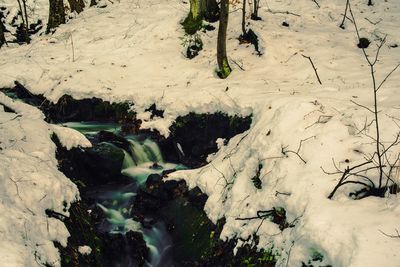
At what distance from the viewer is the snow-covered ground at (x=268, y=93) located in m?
3.73

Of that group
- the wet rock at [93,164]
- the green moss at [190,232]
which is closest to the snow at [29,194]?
the wet rock at [93,164]

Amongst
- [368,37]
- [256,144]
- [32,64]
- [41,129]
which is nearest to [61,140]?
[41,129]

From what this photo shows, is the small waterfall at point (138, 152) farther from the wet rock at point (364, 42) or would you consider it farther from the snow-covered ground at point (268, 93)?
the wet rock at point (364, 42)

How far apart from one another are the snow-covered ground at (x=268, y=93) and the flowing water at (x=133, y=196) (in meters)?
0.68

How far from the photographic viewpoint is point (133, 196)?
6777mm

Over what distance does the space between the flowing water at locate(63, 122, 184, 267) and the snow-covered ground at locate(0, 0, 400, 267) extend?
2.25 feet

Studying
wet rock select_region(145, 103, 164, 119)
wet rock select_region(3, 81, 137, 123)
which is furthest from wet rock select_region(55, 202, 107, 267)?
wet rock select_region(3, 81, 137, 123)

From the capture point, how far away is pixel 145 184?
6770mm

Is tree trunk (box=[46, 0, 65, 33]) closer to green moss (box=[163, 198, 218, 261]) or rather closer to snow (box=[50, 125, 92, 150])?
snow (box=[50, 125, 92, 150])

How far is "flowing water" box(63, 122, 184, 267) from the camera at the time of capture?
18.7ft

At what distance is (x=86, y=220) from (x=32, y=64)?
23.4 ft

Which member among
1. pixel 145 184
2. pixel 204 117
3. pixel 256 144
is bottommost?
Answer: pixel 145 184

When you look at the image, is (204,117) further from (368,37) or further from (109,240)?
(368,37)

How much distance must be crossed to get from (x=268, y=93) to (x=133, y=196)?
10.6 ft
